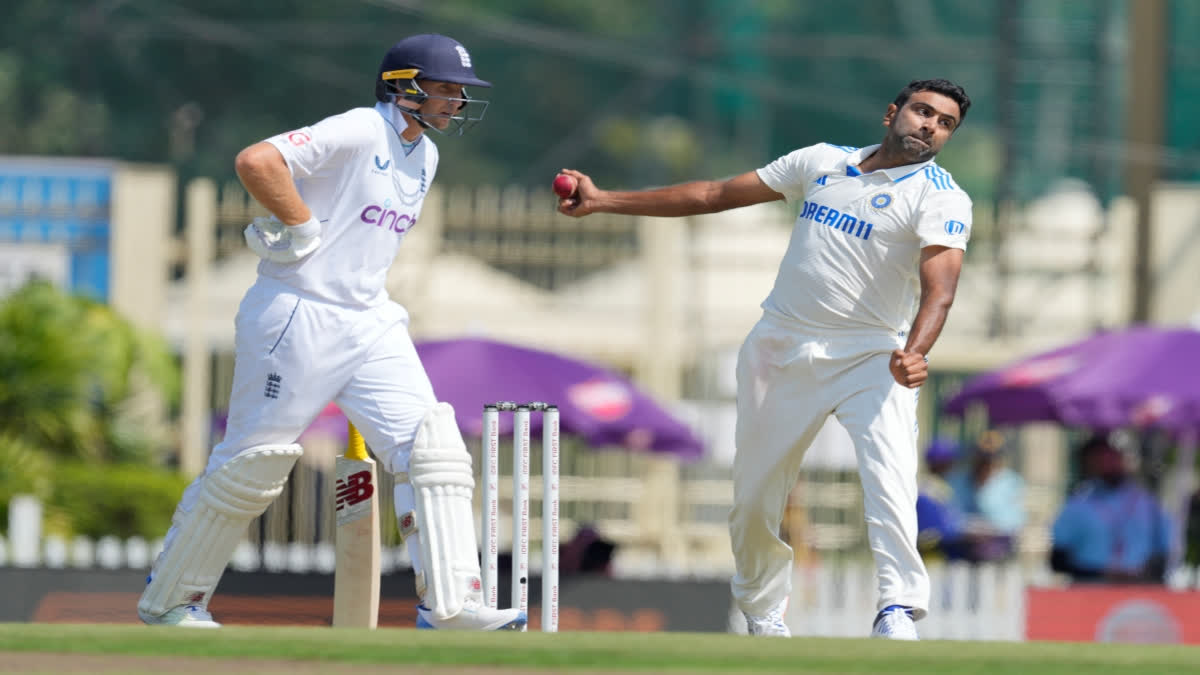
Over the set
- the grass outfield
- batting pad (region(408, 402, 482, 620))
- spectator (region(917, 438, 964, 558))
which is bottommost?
spectator (region(917, 438, 964, 558))

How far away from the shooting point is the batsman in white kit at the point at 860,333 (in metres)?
7.00

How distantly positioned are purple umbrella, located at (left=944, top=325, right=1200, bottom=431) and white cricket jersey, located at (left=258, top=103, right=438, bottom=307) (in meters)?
7.16

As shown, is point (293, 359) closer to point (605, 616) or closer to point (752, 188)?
point (752, 188)

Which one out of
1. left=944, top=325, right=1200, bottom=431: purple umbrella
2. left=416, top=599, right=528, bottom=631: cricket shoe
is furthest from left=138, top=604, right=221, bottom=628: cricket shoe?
left=944, top=325, right=1200, bottom=431: purple umbrella

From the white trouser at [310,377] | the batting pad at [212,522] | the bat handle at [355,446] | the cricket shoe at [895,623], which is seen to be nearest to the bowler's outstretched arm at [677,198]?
the white trouser at [310,377]

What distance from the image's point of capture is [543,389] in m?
13.1

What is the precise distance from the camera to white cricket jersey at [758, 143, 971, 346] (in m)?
7.04

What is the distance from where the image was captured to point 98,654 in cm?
536

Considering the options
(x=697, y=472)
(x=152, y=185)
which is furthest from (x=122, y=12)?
(x=697, y=472)

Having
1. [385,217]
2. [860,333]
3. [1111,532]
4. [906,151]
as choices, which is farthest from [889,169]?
[1111,532]

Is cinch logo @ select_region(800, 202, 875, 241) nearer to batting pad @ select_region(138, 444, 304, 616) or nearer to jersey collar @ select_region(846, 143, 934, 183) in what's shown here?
jersey collar @ select_region(846, 143, 934, 183)

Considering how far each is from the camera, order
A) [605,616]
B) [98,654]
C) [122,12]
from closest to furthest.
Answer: [98,654], [605,616], [122,12]

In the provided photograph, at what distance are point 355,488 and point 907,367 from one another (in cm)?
183

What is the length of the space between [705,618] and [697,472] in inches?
351
